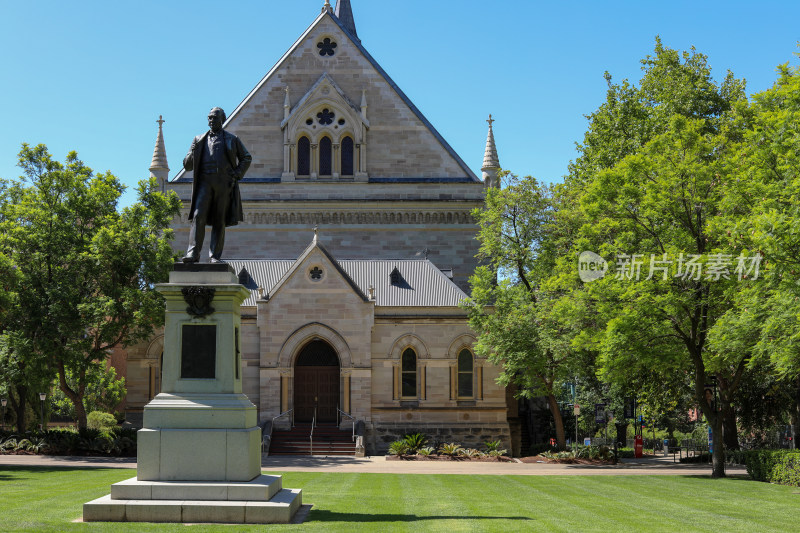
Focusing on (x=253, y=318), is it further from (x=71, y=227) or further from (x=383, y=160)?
(x=383, y=160)

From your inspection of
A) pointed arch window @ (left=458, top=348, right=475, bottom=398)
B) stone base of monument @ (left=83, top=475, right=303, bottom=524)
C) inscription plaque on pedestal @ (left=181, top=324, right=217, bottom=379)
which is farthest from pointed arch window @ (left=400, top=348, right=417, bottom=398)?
A: stone base of monument @ (left=83, top=475, right=303, bottom=524)

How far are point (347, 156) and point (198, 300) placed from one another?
115ft

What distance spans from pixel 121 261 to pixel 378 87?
64.5 feet

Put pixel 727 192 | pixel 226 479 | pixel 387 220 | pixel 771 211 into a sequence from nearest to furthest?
1. pixel 226 479
2. pixel 771 211
3. pixel 727 192
4. pixel 387 220

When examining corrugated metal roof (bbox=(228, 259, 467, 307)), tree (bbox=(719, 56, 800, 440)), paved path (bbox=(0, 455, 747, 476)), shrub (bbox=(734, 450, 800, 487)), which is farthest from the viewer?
corrugated metal roof (bbox=(228, 259, 467, 307))

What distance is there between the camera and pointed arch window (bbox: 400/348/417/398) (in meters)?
38.3

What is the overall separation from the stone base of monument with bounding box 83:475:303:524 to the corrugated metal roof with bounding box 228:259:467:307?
25848 mm

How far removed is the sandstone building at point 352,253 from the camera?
124ft

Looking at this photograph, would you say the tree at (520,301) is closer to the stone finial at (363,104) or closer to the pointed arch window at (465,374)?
the pointed arch window at (465,374)

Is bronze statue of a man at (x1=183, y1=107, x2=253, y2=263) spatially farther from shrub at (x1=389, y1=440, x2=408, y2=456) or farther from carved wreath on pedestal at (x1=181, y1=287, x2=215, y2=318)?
shrub at (x1=389, y1=440, x2=408, y2=456)

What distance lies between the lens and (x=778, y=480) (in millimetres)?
24453

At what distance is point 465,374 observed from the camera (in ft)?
127

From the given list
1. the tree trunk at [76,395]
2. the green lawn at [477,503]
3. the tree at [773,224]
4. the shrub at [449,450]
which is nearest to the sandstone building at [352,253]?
the shrub at [449,450]

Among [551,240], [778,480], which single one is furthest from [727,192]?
[551,240]
